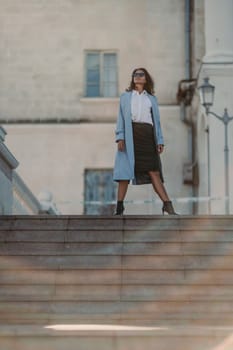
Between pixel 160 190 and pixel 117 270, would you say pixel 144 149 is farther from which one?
pixel 117 270

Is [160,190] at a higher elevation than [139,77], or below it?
below

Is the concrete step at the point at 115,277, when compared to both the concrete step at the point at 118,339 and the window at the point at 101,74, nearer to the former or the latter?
the concrete step at the point at 118,339

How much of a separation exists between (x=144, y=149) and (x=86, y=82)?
1509 centimetres

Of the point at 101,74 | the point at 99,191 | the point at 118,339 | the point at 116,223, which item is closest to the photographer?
the point at 118,339

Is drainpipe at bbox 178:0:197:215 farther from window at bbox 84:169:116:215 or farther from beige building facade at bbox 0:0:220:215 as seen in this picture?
window at bbox 84:169:116:215

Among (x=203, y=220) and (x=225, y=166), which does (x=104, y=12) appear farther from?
(x=203, y=220)

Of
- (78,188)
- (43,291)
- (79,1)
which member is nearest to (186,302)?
(43,291)

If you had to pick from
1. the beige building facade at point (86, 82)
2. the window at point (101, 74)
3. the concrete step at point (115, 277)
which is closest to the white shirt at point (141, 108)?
the concrete step at point (115, 277)

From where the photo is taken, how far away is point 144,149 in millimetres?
14164

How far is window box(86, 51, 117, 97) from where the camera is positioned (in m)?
29.0

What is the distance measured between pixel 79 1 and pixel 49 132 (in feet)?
13.1

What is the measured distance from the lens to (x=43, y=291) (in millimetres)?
11148

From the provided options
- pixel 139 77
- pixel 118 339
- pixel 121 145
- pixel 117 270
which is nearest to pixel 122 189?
pixel 121 145

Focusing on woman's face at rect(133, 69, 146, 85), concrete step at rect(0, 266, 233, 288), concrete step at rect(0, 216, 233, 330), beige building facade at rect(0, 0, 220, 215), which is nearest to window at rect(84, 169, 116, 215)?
beige building facade at rect(0, 0, 220, 215)
